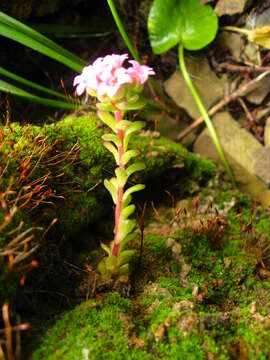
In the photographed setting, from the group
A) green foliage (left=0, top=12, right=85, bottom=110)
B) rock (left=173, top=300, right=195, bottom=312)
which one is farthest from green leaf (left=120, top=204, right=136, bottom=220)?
A: green foliage (left=0, top=12, right=85, bottom=110)

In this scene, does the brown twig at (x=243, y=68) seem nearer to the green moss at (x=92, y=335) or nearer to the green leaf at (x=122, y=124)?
the green leaf at (x=122, y=124)

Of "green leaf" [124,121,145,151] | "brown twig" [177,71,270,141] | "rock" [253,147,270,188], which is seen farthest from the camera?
"brown twig" [177,71,270,141]

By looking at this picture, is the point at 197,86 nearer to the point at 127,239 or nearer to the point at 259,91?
the point at 259,91

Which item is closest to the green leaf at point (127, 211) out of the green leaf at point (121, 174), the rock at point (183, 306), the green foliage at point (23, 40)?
the green leaf at point (121, 174)

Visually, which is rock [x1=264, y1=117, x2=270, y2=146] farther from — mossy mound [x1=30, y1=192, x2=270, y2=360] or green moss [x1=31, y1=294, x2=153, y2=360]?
green moss [x1=31, y1=294, x2=153, y2=360]

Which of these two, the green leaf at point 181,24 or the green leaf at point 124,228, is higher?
the green leaf at point 181,24

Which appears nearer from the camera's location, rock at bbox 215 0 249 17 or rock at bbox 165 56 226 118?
rock at bbox 215 0 249 17
